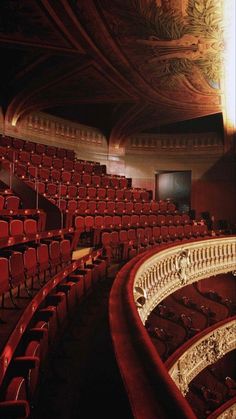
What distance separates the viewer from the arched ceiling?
97.7 inches

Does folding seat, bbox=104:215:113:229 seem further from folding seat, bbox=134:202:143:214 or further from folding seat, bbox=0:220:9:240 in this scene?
folding seat, bbox=0:220:9:240

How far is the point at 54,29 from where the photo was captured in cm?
264

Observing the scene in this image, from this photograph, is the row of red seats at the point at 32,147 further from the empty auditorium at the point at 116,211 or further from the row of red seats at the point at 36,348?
the row of red seats at the point at 36,348

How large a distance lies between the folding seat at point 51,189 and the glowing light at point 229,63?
1.97 meters

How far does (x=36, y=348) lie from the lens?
0.91 m

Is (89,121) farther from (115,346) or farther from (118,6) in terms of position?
(115,346)

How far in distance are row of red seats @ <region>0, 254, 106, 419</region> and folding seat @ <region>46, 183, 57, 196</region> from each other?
4.75 feet

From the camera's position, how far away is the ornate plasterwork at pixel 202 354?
2445 millimetres

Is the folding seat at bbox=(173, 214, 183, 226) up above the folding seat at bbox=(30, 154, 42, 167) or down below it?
below

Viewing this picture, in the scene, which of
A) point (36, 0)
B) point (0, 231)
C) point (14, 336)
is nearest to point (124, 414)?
point (14, 336)

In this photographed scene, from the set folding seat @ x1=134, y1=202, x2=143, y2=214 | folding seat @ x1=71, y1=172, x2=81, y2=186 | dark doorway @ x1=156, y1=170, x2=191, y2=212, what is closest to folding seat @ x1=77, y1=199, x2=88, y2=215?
folding seat @ x1=71, y1=172, x2=81, y2=186

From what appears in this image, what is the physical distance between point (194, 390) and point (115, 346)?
2.88 metres

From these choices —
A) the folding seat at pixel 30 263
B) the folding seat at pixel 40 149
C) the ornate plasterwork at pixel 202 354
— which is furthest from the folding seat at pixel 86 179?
the folding seat at pixel 30 263

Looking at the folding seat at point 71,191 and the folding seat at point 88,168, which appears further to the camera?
the folding seat at point 88,168
